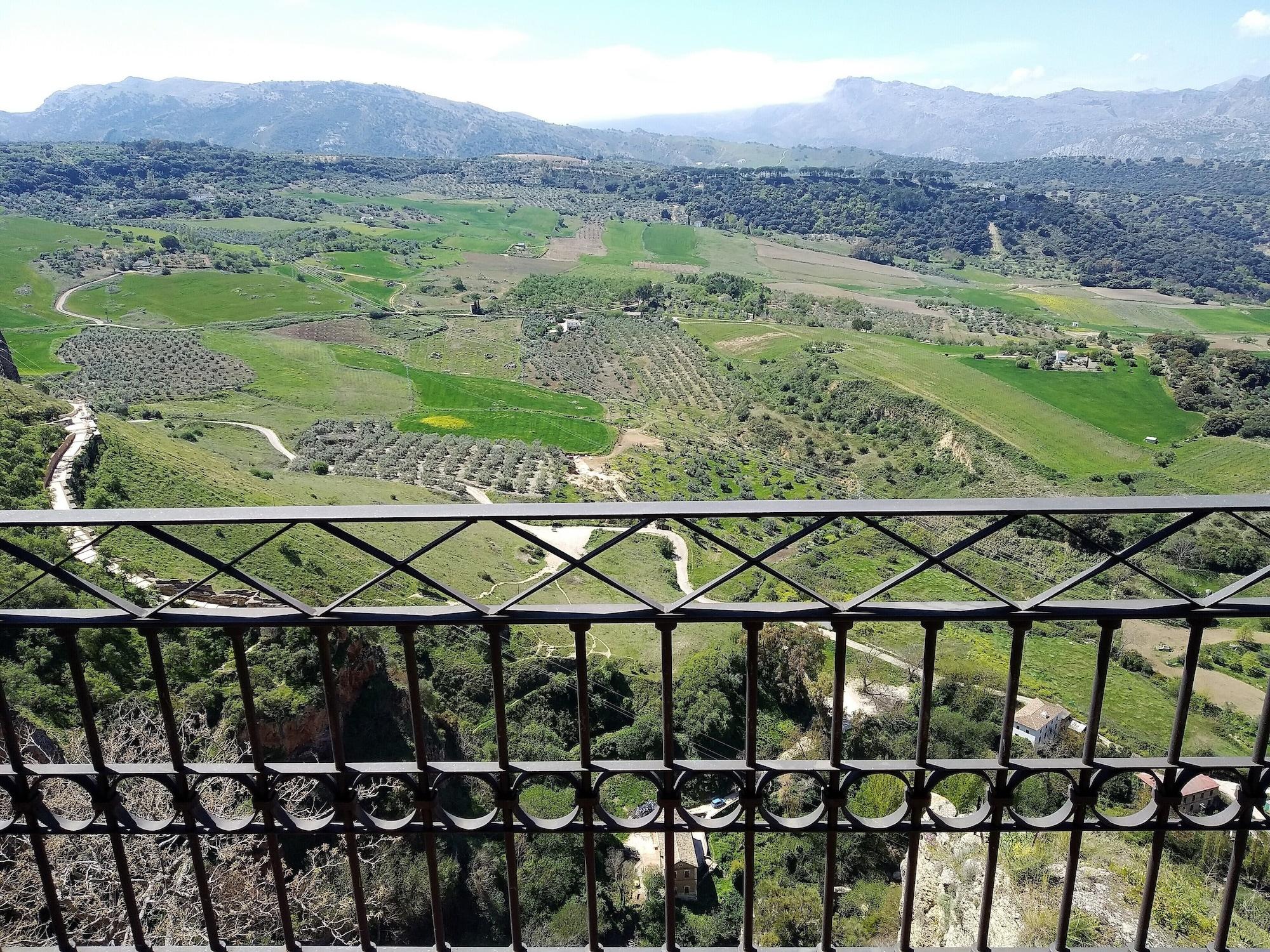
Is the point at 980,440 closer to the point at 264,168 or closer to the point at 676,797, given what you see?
the point at 676,797

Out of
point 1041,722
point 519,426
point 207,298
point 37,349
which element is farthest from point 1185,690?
point 207,298

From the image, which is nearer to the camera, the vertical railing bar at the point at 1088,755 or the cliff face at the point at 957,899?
the vertical railing bar at the point at 1088,755

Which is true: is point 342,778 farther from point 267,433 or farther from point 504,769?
point 267,433

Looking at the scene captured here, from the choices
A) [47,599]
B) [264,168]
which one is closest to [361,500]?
[47,599]

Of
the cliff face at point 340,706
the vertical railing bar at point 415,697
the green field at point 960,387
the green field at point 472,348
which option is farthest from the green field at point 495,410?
the vertical railing bar at point 415,697

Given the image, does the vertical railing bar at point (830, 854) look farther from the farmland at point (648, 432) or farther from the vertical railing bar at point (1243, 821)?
the vertical railing bar at point (1243, 821)

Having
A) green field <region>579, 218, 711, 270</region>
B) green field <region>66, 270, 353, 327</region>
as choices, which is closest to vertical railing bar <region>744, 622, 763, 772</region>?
green field <region>66, 270, 353, 327</region>
